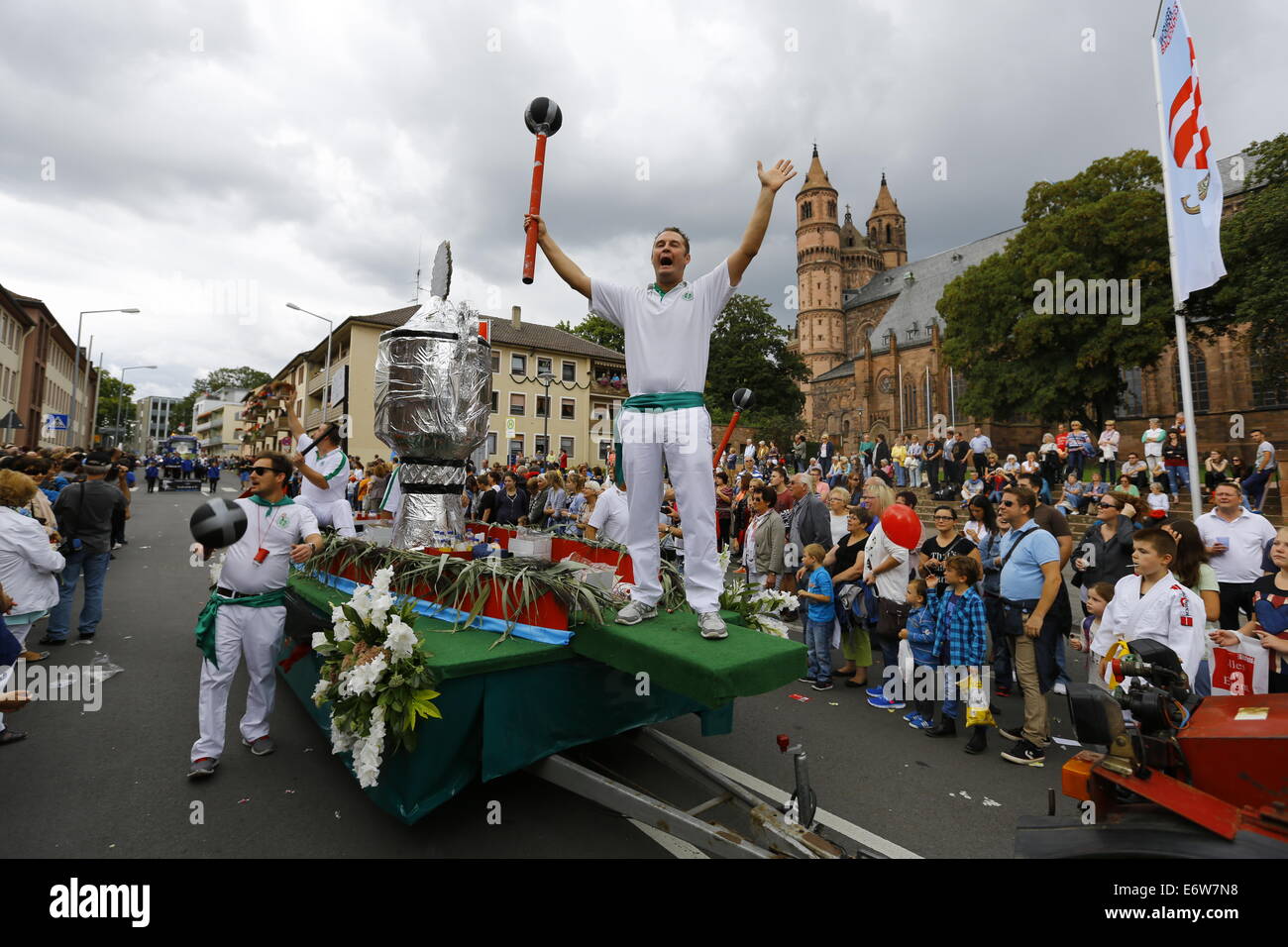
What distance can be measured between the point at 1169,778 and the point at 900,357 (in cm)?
5627

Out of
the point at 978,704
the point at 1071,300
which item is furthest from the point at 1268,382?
the point at 978,704

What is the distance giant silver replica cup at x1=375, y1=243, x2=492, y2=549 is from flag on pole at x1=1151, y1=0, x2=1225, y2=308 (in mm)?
8487

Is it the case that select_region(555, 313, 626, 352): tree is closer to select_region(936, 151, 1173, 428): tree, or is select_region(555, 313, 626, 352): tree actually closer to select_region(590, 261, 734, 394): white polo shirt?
select_region(936, 151, 1173, 428): tree

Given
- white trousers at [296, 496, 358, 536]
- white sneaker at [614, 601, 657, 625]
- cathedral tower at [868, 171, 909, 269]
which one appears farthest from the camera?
cathedral tower at [868, 171, 909, 269]

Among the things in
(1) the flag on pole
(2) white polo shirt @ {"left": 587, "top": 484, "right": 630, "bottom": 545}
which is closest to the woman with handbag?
(2) white polo shirt @ {"left": 587, "top": 484, "right": 630, "bottom": 545}

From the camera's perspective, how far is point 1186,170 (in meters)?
8.25

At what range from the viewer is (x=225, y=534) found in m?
3.49

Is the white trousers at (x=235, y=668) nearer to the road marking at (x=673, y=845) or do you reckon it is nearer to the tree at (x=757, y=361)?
the road marking at (x=673, y=845)

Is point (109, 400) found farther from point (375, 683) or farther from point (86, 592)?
point (375, 683)

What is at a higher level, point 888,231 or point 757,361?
point 888,231

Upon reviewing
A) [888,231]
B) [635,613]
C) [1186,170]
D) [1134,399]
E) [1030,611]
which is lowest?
[1030,611]

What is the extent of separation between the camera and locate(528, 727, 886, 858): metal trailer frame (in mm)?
2705

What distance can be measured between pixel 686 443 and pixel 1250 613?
6.12 meters

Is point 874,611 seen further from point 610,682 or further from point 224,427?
point 224,427
